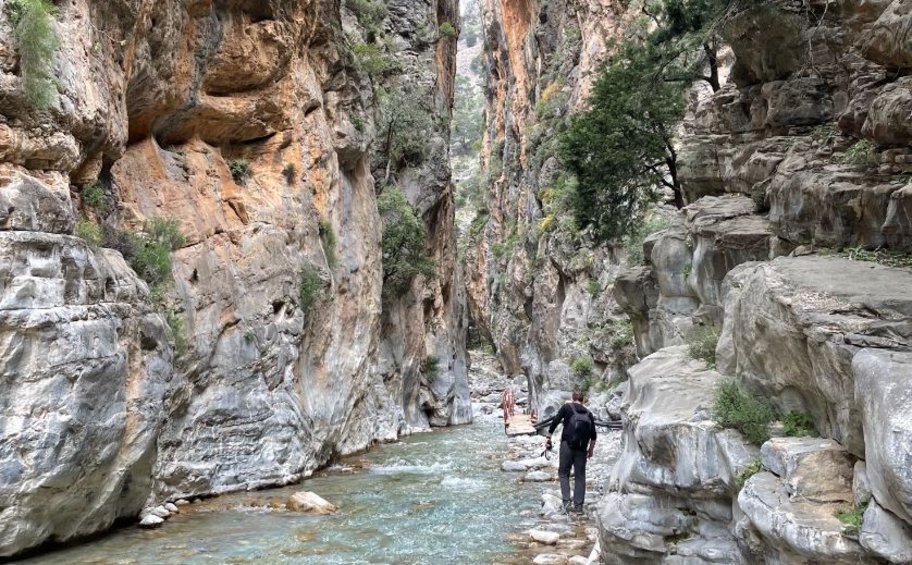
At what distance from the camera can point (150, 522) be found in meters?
10.9

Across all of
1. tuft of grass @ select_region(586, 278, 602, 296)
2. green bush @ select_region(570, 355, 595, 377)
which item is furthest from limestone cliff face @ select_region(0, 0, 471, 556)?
tuft of grass @ select_region(586, 278, 602, 296)

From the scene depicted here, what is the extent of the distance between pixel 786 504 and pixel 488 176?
179 feet

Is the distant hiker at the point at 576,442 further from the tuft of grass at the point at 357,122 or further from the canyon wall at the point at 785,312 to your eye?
the tuft of grass at the point at 357,122

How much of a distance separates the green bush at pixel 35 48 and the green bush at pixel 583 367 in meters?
21.8

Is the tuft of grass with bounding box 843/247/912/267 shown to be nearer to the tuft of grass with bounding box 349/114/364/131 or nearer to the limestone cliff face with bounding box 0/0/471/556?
the limestone cliff face with bounding box 0/0/471/556

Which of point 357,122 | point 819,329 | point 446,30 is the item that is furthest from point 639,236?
point 446,30

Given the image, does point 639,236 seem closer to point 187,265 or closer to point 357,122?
point 357,122

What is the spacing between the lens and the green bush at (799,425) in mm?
6152

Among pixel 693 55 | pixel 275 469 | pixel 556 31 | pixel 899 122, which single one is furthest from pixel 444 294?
pixel 899 122

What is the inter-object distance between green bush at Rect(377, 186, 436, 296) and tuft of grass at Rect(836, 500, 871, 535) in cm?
2478

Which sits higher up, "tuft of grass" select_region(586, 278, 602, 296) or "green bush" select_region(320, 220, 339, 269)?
"green bush" select_region(320, 220, 339, 269)

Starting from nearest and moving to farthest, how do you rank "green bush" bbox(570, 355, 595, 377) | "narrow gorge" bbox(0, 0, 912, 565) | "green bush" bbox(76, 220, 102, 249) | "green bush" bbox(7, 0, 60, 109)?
"narrow gorge" bbox(0, 0, 912, 565) → "green bush" bbox(7, 0, 60, 109) → "green bush" bbox(76, 220, 102, 249) → "green bush" bbox(570, 355, 595, 377)

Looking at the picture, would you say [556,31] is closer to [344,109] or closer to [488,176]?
[488,176]

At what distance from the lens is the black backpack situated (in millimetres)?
10898
